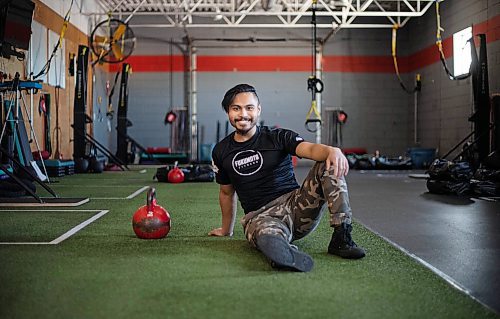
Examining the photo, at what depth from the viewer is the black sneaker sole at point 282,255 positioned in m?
2.59

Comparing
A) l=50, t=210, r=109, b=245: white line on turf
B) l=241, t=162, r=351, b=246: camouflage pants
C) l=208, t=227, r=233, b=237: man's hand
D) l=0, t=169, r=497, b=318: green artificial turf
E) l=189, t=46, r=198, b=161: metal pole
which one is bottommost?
l=0, t=169, r=497, b=318: green artificial turf

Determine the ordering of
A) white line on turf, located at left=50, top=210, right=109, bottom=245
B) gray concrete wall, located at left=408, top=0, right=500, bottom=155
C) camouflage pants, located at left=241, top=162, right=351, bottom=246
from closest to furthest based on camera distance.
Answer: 1. camouflage pants, located at left=241, top=162, right=351, bottom=246
2. white line on turf, located at left=50, top=210, right=109, bottom=245
3. gray concrete wall, located at left=408, top=0, right=500, bottom=155

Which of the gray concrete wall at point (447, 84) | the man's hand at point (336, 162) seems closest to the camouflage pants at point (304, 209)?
the man's hand at point (336, 162)

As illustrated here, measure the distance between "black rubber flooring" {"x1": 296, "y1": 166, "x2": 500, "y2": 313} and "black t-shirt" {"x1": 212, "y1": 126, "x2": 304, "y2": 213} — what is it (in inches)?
34.6

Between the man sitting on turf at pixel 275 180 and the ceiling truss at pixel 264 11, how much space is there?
29.0 ft

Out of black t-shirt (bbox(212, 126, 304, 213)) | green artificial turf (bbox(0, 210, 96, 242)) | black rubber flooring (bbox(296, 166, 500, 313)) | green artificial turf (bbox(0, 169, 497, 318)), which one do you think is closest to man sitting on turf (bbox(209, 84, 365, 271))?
black t-shirt (bbox(212, 126, 304, 213))

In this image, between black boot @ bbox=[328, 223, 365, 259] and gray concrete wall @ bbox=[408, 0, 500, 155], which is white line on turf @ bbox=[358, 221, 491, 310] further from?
gray concrete wall @ bbox=[408, 0, 500, 155]

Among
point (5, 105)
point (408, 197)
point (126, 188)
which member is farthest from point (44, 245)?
point (5, 105)

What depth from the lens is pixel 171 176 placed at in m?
8.33

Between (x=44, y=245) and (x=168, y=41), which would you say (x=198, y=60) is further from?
(x=44, y=245)

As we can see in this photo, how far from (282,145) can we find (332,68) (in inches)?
537

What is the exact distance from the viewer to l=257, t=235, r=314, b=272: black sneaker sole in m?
2.59

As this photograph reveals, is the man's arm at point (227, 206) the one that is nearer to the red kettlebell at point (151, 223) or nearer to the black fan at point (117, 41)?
the red kettlebell at point (151, 223)

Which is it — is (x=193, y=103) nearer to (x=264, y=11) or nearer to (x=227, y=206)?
(x=264, y=11)
